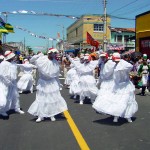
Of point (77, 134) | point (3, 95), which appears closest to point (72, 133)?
point (77, 134)

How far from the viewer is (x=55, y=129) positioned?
28.4 feet

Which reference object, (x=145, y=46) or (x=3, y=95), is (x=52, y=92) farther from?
(x=145, y=46)

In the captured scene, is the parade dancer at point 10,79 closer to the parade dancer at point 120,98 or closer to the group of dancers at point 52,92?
the group of dancers at point 52,92

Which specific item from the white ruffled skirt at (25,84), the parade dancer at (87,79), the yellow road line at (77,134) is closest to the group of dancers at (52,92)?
the yellow road line at (77,134)

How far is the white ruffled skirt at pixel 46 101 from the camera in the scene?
31.5ft

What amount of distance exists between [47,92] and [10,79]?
126cm

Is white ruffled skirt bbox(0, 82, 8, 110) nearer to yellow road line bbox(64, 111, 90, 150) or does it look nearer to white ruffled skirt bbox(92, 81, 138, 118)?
yellow road line bbox(64, 111, 90, 150)

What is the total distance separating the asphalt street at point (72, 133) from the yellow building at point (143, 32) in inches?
620

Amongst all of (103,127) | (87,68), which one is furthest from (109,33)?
(103,127)

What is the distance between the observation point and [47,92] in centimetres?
964

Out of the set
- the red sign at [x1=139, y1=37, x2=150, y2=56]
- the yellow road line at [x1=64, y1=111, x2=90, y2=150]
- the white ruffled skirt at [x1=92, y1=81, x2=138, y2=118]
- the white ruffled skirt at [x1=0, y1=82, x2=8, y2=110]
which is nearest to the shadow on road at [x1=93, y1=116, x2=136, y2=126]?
the white ruffled skirt at [x1=92, y1=81, x2=138, y2=118]

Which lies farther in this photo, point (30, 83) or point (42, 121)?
point (30, 83)

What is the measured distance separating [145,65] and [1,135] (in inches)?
395

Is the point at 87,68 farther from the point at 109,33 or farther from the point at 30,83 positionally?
the point at 109,33
